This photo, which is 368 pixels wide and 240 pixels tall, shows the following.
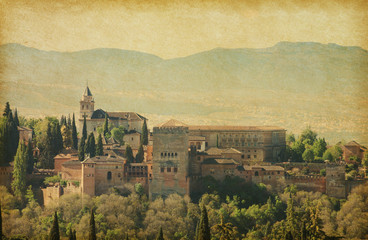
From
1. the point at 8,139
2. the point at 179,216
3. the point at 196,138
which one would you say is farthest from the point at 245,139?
the point at 8,139

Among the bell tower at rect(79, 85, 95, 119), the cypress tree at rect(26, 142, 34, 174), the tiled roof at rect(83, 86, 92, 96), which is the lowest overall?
the cypress tree at rect(26, 142, 34, 174)

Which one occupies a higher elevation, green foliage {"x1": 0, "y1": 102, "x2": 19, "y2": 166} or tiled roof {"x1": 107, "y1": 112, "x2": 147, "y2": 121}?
tiled roof {"x1": 107, "y1": 112, "x2": 147, "y2": 121}

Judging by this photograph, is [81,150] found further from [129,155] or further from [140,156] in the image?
[140,156]

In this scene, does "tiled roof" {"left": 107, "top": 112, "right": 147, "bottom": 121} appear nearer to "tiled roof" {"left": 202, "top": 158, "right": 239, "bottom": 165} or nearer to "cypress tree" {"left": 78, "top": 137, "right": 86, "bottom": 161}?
"cypress tree" {"left": 78, "top": 137, "right": 86, "bottom": 161}

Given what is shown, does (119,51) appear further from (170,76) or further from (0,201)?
(0,201)

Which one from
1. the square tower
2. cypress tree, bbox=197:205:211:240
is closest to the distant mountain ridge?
the square tower

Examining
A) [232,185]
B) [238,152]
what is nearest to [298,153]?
[238,152]
